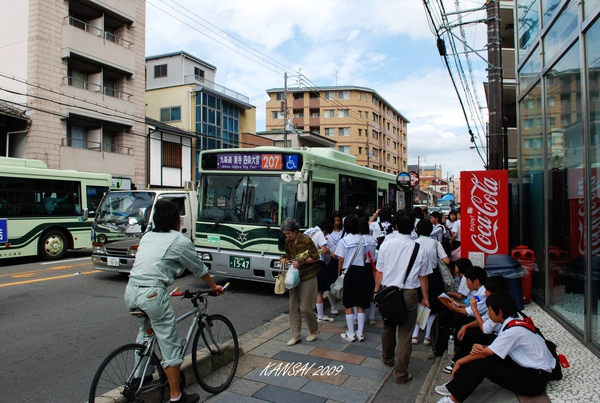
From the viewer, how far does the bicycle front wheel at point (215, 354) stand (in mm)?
4098

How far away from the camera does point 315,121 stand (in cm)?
6788

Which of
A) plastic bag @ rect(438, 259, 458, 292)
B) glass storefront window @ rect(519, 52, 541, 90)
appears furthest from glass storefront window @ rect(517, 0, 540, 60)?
plastic bag @ rect(438, 259, 458, 292)

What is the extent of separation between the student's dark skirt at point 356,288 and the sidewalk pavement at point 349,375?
1.73ft

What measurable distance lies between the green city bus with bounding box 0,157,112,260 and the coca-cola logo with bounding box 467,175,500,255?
10.5 meters

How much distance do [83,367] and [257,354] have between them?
1960 mm

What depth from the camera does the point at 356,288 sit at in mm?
5848

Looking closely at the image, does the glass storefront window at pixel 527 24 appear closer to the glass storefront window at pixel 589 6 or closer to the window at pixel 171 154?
the glass storefront window at pixel 589 6

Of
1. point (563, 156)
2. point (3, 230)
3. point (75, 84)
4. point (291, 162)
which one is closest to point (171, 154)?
point (75, 84)

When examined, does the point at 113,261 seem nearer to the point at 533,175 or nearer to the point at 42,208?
the point at 42,208

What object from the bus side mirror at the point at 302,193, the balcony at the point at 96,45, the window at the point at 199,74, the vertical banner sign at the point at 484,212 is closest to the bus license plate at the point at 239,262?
the bus side mirror at the point at 302,193

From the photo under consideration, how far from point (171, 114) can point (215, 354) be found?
105 feet

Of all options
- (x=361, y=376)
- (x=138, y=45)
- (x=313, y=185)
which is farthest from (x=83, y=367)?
(x=138, y=45)

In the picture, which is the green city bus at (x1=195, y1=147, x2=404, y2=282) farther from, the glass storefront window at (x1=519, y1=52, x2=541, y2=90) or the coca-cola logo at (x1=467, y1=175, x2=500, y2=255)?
the glass storefront window at (x1=519, y1=52, x2=541, y2=90)

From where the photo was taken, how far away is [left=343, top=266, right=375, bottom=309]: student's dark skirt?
5.81 m
